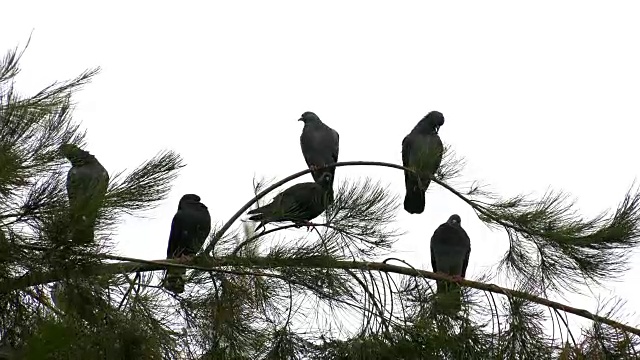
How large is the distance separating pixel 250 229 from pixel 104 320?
93cm

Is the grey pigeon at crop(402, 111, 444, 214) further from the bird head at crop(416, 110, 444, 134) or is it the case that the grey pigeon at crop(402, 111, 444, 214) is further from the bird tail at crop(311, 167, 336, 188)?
the bird tail at crop(311, 167, 336, 188)

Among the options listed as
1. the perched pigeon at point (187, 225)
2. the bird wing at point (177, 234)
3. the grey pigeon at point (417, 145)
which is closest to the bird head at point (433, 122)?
the grey pigeon at point (417, 145)

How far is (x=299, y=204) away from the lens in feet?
17.5

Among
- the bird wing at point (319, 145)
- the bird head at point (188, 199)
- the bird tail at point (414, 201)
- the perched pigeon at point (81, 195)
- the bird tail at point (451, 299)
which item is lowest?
the perched pigeon at point (81, 195)

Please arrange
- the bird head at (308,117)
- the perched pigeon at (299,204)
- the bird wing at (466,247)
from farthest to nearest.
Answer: the bird head at (308,117) → the bird wing at (466,247) → the perched pigeon at (299,204)

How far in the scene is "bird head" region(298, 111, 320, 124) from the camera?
22.4ft

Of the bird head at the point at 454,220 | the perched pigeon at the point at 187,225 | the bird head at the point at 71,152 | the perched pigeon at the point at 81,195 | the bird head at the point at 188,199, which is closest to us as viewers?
the perched pigeon at the point at 81,195

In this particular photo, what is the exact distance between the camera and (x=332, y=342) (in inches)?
170

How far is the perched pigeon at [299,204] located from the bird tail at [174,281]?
436mm

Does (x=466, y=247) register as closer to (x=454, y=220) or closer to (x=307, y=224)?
(x=454, y=220)

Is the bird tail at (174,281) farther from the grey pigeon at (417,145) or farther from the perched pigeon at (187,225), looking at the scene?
the grey pigeon at (417,145)

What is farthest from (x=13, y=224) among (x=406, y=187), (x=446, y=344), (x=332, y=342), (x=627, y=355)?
(x=406, y=187)

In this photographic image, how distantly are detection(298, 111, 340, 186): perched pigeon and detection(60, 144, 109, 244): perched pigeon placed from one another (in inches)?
98.6

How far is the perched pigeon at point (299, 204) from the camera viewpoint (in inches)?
184
